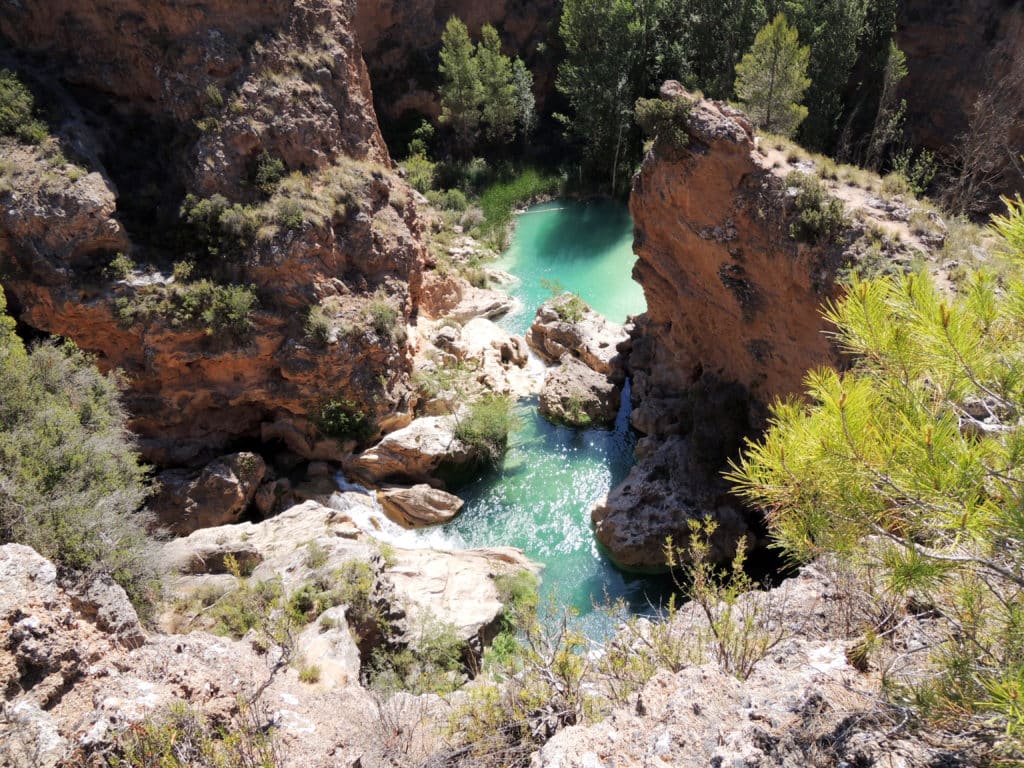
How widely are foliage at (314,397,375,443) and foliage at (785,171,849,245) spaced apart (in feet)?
39.5

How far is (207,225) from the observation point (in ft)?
53.7

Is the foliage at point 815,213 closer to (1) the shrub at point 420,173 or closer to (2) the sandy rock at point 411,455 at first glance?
(2) the sandy rock at point 411,455

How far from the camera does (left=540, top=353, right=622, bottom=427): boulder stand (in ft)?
62.3

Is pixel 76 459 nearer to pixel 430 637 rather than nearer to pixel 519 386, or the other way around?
pixel 430 637

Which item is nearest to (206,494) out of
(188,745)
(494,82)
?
(188,745)

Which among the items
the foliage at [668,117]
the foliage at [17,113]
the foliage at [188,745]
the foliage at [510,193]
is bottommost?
the foliage at [188,745]

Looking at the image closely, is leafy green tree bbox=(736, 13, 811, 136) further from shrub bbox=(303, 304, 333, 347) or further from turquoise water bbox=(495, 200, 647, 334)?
shrub bbox=(303, 304, 333, 347)

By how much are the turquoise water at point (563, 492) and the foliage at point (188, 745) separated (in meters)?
6.94

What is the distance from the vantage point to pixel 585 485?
688 inches

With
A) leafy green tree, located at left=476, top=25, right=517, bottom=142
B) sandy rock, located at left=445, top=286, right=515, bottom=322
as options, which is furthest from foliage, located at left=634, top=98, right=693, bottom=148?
leafy green tree, located at left=476, top=25, right=517, bottom=142

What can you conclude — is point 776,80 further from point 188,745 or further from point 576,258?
point 188,745

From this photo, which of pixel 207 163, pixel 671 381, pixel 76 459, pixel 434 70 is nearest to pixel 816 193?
pixel 671 381

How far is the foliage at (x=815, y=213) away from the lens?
1202cm

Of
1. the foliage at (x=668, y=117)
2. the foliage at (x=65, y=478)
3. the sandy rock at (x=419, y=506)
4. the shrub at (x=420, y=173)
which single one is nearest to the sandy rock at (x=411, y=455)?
the sandy rock at (x=419, y=506)
